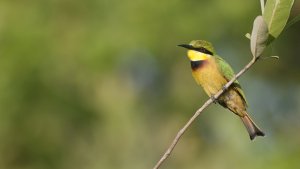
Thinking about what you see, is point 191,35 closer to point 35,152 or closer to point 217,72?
point 35,152

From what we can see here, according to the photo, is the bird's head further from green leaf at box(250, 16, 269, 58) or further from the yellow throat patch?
green leaf at box(250, 16, 269, 58)

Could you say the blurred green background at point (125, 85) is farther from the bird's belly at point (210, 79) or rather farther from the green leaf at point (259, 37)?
the green leaf at point (259, 37)

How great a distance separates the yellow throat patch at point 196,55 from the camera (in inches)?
89.0

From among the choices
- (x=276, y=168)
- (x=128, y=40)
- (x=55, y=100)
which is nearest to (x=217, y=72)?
(x=276, y=168)

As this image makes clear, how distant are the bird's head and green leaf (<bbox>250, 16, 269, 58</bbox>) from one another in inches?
29.9

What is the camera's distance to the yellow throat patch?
2.26 metres

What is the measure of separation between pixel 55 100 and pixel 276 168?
1.66m

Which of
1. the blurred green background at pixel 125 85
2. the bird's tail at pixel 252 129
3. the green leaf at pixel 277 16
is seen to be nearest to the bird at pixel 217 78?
the bird's tail at pixel 252 129

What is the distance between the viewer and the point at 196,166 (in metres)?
5.41

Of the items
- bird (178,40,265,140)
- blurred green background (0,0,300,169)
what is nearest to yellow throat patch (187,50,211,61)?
bird (178,40,265,140)

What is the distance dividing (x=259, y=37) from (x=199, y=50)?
833 mm

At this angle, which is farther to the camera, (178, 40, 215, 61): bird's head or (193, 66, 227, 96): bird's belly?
(193, 66, 227, 96): bird's belly

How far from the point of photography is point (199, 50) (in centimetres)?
224

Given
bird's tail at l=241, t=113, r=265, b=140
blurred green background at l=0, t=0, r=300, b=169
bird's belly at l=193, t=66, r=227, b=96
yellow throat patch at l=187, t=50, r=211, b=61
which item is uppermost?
yellow throat patch at l=187, t=50, r=211, b=61
